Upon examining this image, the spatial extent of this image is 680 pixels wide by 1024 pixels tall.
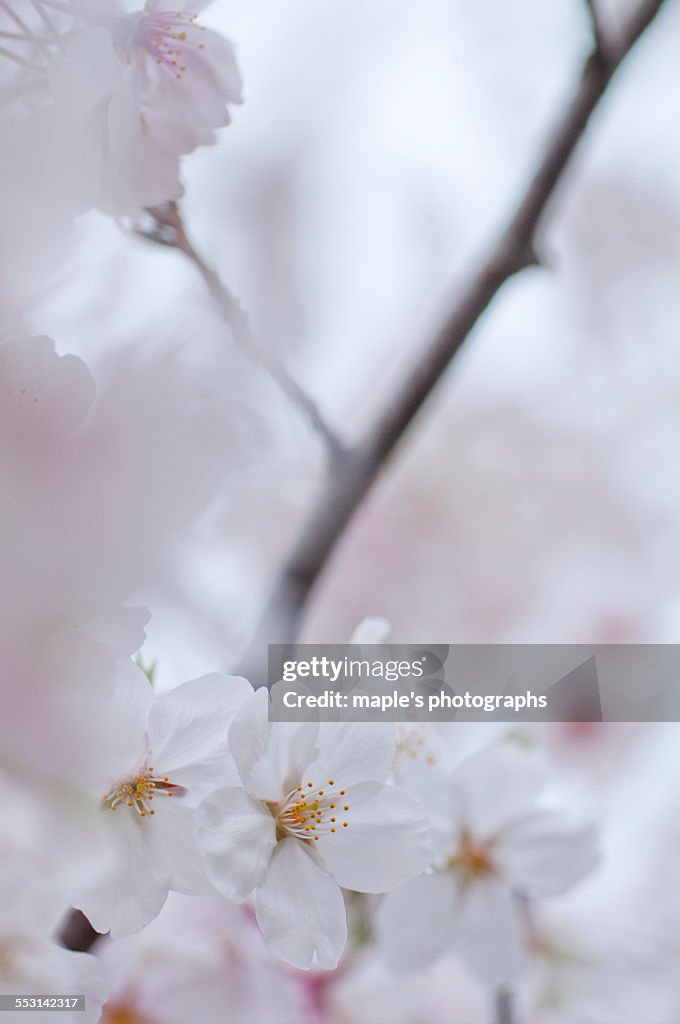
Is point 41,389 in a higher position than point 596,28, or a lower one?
lower

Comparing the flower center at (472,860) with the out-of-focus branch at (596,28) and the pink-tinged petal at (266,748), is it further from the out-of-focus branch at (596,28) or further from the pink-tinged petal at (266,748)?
the out-of-focus branch at (596,28)

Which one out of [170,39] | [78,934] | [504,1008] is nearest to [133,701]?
[78,934]

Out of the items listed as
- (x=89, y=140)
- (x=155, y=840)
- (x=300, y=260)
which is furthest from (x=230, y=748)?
(x=300, y=260)

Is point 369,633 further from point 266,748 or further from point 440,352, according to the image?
point 440,352

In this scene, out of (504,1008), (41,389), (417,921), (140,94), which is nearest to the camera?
(41,389)

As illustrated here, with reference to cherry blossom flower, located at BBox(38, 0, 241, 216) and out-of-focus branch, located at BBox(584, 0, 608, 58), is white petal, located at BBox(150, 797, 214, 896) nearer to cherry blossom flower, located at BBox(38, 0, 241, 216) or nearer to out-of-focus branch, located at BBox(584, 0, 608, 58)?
cherry blossom flower, located at BBox(38, 0, 241, 216)

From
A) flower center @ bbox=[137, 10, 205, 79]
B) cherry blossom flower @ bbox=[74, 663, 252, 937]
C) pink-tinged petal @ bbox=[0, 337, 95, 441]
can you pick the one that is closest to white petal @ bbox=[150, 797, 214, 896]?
cherry blossom flower @ bbox=[74, 663, 252, 937]

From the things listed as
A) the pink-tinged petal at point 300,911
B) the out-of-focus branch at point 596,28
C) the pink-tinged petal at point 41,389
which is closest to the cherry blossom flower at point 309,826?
the pink-tinged petal at point 300,911
